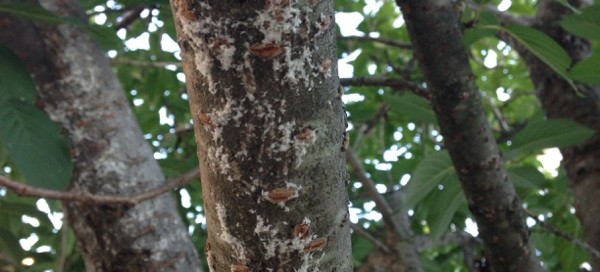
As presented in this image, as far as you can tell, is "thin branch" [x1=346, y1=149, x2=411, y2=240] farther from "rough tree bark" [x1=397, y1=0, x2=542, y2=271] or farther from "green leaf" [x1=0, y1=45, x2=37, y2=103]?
"green leaf" [x1=0, y1=45, x2=37, y2=103]

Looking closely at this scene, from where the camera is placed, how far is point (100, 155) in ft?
5.20

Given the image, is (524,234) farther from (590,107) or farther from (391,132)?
(391,132)

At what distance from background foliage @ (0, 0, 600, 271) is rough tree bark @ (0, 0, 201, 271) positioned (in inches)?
3.8

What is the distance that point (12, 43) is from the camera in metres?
1.65

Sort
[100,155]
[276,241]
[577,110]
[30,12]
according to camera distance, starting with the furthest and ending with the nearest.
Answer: [577,110]
[100,155]
[30,12]
[276,241]

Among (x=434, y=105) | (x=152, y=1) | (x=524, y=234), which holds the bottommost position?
(x=524, y=234)

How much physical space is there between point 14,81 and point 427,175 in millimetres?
955

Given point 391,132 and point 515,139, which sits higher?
point 515,139

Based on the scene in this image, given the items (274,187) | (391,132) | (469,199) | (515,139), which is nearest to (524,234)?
(469,199)

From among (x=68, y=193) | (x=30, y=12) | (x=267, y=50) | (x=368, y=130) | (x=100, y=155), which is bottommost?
(x=368, y=130)

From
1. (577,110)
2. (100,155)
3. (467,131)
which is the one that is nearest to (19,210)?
(100,155)

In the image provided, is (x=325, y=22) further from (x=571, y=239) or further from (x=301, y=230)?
(x=571, y=239)

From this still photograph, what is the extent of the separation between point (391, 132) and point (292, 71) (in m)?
2.54

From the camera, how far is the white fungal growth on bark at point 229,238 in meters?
0.76
